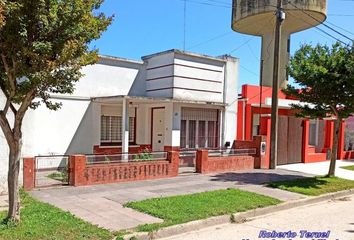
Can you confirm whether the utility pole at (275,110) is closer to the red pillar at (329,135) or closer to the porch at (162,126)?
the porch at (162,126)

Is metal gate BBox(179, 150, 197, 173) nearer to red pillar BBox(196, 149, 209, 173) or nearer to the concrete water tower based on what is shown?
red pillar BBox(196, 149, 209, 173)

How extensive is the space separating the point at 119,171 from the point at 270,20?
21.6m

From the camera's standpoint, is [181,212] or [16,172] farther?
[181,212]

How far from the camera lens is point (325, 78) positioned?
41.8ft

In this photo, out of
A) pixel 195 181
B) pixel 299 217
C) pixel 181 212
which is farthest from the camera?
pixel 195 181

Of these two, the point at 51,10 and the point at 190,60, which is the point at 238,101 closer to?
the point at 190,60

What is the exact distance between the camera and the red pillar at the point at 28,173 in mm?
10031

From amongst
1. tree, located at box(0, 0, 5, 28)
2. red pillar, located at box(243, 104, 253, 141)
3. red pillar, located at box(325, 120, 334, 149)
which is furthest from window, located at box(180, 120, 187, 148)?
tree, located at box(0, 0, 5, 28)

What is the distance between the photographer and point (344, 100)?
12977 mm

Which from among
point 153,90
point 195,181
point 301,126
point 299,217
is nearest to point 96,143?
point 153,90

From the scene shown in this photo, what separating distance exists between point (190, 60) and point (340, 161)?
1146cm

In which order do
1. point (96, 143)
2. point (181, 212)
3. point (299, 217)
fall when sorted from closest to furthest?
point (181, 212)
point (299, 217)
point (96, 143)

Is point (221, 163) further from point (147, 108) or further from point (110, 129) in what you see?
point (110, 129)

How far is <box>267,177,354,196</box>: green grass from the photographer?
11758 mm
